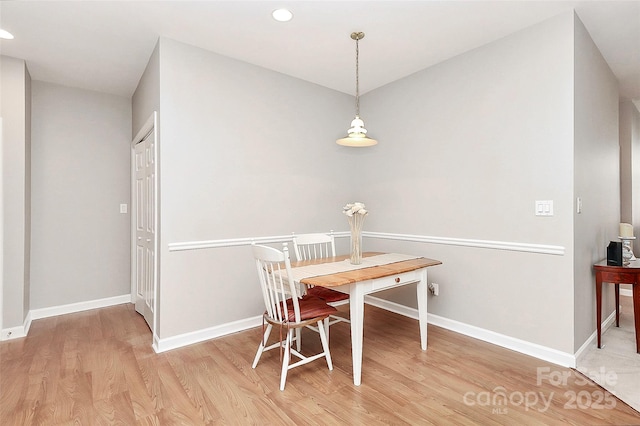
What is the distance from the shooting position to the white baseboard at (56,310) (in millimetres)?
3033

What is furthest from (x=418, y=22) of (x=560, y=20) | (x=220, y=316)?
(x=220, y=316)

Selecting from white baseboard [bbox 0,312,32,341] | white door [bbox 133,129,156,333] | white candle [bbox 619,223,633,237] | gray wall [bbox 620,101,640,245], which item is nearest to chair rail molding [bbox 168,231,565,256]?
white door [bbox 133,129,156,333]

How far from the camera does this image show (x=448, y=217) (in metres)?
3.23

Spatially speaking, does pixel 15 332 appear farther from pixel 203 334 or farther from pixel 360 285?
pixel 360 285

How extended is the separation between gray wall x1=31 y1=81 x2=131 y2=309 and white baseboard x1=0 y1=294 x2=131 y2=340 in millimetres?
53

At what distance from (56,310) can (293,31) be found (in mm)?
4058

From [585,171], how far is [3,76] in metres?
5.30

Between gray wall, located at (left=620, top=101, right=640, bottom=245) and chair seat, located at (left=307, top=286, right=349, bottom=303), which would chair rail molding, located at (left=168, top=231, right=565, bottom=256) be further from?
gray wall, located at (left=620, top=101, right=640, bottom=245)

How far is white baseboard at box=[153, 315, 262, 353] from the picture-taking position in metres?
2.76

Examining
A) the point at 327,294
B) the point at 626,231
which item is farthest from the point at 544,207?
the point at 327,294

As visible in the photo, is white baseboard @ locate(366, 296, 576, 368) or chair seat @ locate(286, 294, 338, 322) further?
white baseboard @ locate(366, 296, 576, 368)

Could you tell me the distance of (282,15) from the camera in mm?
2467

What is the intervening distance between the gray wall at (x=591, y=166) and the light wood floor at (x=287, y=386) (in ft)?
2.25

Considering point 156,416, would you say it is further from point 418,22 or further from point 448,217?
point 418,22
